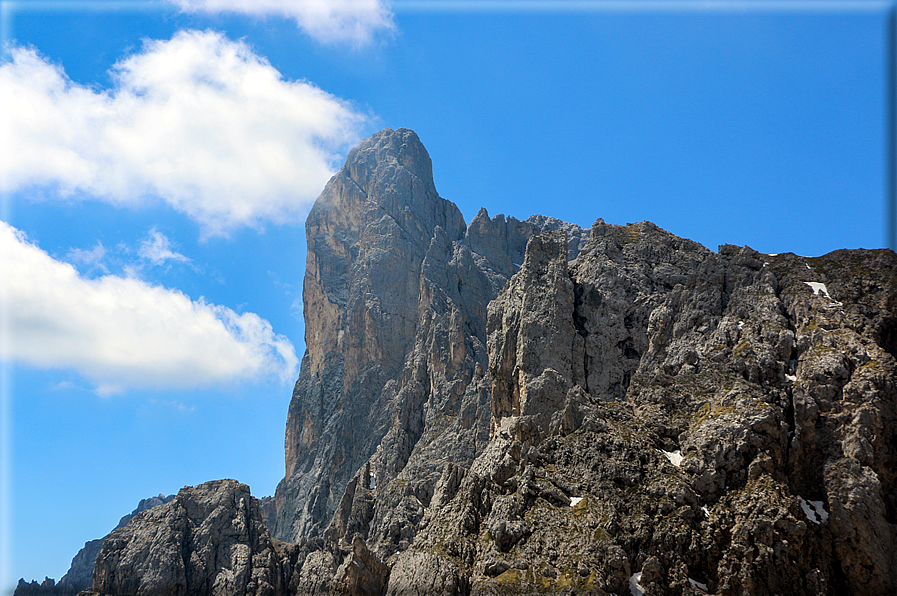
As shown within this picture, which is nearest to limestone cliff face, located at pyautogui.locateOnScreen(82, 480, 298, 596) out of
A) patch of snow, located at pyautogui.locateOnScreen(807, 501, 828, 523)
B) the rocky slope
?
the rocky slope

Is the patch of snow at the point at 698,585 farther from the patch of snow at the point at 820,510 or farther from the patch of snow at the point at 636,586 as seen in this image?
the patch of snow at the point at 820,510

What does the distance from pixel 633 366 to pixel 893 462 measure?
4608 centimetres

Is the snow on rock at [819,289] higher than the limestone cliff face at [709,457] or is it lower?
higher

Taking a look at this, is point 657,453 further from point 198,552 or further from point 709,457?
point 198,552

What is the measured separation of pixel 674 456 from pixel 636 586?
71.4ft

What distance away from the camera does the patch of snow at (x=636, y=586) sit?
93500 mm

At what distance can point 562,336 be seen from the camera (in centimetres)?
14412

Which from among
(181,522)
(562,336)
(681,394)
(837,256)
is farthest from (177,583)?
(837,256)

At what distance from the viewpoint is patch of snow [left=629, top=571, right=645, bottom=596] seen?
9350cm

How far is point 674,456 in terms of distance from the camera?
110562mm

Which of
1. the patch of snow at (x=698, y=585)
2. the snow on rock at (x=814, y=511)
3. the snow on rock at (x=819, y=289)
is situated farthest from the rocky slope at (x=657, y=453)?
the snow on rock at (x=819, y=289)

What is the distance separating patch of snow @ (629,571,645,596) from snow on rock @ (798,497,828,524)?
21.7m

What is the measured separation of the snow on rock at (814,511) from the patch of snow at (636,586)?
21.7 metres

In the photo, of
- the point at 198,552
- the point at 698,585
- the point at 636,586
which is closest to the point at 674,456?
the point at 698,585
